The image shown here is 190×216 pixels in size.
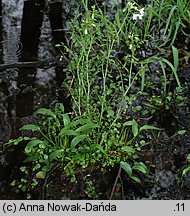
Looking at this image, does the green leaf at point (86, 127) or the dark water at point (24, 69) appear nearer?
the green leaf at point (86, 127)

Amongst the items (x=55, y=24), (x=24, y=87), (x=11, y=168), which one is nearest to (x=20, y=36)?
(x=55, y=24)

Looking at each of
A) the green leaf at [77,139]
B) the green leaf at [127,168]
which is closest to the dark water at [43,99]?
the green leaf at [127,168]

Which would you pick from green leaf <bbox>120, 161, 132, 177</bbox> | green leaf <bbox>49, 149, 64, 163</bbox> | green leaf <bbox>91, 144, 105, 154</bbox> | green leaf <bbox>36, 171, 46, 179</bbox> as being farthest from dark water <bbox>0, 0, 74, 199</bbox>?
green leaf <bbox>120, 161, 132, 177</bbox>

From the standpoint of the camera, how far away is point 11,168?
2631 mm

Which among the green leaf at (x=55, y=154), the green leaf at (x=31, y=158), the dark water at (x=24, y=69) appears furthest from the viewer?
the dark water at (x=24, y=69)

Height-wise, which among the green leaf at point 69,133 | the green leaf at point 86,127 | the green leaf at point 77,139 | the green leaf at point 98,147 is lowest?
the green leaf at point 98,147

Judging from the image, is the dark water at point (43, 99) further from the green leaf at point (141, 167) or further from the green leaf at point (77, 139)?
the green leaf at point (77, 139)

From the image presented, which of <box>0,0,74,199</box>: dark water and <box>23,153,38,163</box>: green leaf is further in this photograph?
<box>0,0,74,199</box>: dark water

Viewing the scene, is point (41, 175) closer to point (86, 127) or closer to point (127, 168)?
point (86, 127)

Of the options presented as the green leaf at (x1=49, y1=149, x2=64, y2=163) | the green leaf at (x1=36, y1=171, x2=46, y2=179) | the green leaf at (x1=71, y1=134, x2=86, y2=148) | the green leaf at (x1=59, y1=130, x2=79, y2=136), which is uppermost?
the green leaf at (x1=59, y1=130, x2=79, y2=136)

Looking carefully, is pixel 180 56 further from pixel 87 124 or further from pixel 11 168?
pixel 11 168

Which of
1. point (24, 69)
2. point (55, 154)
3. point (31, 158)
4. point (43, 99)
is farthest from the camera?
point (24, 69)

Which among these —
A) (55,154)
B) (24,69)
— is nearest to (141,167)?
(55,154)

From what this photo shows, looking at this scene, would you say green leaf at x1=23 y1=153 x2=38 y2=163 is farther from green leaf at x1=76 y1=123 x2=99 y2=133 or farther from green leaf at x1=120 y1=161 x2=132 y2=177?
green leaf at x1=120 y1=161 x2=132 y2=177
